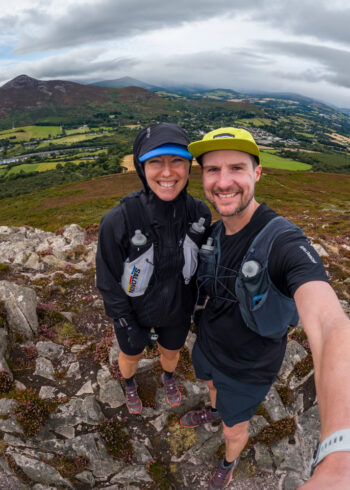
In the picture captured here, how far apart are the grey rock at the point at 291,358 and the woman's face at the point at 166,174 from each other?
575 centimetres

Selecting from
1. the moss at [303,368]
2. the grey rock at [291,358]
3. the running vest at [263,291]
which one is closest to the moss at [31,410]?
the running vest at [263,291]

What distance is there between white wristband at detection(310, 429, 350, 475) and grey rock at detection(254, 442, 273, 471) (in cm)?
525

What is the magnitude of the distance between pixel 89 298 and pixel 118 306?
21.7ft

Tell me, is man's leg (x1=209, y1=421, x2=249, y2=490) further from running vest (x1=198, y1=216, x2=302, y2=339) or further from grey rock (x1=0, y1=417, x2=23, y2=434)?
grey rock (x1=0, y1=417, x2=23, y2=434)

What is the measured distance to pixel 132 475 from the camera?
5.20 metres

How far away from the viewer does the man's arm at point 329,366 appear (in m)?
1.30

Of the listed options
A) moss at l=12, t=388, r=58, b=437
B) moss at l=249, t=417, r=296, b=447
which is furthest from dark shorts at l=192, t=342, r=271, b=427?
moss at l=12, t=388, r=58, b=437

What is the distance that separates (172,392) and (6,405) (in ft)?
11.8

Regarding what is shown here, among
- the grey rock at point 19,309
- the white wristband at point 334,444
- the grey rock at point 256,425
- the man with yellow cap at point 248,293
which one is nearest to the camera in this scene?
the white wristband at point 334,444

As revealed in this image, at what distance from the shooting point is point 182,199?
13.9ft

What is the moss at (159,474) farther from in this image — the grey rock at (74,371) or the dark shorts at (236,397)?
the grey rock at (74,371)

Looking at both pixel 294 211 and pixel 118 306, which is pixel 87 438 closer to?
pixel 118 306

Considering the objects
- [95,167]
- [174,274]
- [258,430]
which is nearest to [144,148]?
[174,274]

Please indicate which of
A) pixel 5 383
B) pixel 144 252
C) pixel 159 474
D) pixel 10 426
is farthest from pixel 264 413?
pixel 5 383
